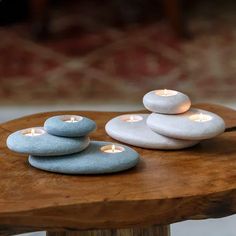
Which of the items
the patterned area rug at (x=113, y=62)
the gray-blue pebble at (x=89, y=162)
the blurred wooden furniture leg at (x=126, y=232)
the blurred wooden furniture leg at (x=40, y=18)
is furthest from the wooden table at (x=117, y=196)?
the blurred wooden furniture leg at (x=40, y=18)

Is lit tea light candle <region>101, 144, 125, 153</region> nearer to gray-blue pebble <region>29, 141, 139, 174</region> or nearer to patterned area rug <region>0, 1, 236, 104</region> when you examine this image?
gray-blue pebble <region>29, 141, 139, 174</region>

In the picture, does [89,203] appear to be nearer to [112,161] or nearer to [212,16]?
[112,161]

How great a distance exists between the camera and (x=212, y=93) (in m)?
2.22

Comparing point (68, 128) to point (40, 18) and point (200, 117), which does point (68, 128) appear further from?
point (40, 18)

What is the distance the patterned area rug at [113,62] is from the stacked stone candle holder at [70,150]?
1211mm

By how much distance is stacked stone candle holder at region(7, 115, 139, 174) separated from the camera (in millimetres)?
912

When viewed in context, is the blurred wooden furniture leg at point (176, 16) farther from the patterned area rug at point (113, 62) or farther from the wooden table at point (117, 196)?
the wooden table at point (117, 196)

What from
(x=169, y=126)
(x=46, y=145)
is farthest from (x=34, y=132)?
(x=169, y=126)

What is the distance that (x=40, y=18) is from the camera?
2.75m

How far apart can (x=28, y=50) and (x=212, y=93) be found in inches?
30.9

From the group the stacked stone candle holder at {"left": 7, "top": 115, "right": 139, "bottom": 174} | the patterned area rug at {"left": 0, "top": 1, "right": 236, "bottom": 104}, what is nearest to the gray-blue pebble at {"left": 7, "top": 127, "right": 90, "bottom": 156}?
the stacked stone candle holder at {"left": 7, "top": 115, "right": 139, "bottom": 174}

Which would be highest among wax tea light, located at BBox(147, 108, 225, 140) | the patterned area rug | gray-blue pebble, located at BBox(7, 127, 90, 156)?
the patterned area rug

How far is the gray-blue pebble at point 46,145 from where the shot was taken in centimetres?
92

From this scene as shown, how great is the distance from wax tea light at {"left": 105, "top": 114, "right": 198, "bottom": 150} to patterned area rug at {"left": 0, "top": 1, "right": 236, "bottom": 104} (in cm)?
108
